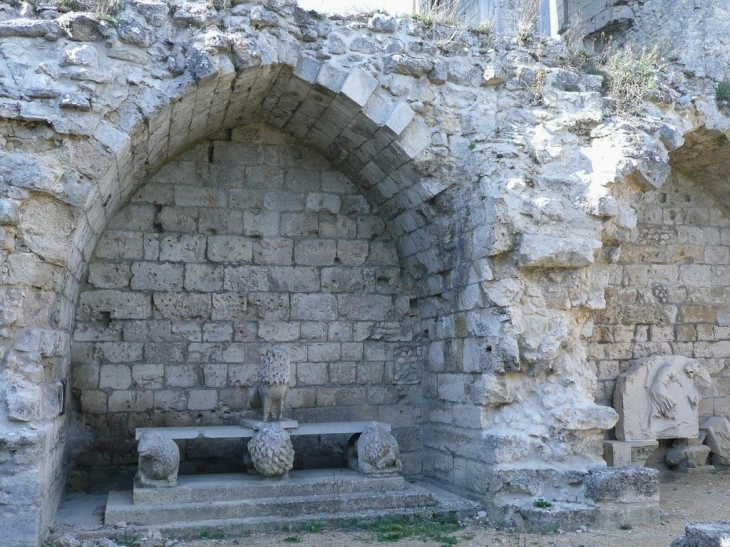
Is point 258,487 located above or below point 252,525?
above

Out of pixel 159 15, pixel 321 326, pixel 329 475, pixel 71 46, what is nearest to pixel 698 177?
pixel 321 326

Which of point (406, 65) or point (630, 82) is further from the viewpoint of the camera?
point (630, 82)

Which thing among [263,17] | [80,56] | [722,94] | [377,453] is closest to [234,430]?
[377,453]

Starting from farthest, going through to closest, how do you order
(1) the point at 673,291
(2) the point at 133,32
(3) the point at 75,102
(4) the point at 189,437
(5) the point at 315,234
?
(1) the point at 673,291 → (5) the point at 315,234 → (4) the point at 189,437 → (2) the point at 133,32 → (3) the point at 75,102

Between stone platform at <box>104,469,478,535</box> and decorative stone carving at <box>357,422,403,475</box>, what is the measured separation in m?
0.07

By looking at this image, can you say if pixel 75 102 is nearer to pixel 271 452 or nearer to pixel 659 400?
pixel 271 452

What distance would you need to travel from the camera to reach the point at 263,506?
5750 mm

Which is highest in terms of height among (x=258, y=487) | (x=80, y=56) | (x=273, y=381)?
(x=80, y=56)

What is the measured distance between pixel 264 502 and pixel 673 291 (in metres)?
4.93

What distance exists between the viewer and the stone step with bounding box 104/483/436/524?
555 centimetres

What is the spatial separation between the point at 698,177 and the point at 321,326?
4.36 m

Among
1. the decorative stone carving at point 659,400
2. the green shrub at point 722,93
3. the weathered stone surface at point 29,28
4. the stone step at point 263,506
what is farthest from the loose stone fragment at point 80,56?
the decorative stone carving at point 659,400

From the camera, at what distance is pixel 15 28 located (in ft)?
17.1

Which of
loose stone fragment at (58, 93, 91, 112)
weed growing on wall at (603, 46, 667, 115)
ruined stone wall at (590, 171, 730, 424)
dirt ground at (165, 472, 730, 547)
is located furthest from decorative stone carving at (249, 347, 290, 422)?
weed growing on wall at (603, 46, 667, 115)
